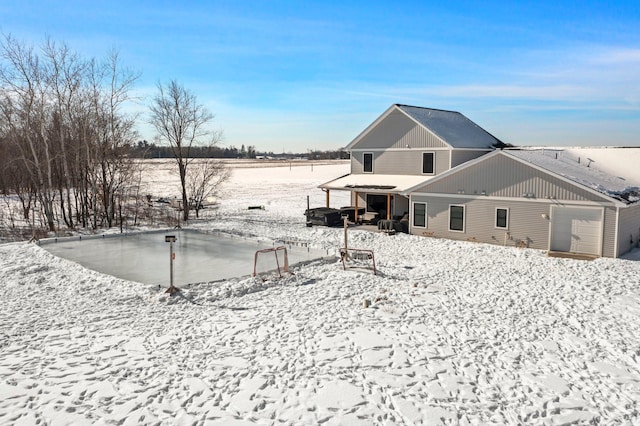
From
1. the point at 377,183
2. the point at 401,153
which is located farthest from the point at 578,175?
the point at 377,183

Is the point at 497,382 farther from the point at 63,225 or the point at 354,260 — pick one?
the point at 63,225

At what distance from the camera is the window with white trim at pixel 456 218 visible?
69.8 ft

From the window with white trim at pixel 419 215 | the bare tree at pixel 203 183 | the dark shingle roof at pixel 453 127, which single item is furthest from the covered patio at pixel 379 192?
the bare tree at pixel 203 183

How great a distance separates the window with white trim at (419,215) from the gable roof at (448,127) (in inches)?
173

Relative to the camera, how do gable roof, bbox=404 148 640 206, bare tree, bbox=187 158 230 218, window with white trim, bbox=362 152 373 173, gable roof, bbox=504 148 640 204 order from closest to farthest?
gable roof, bbox=404 148 640 206 < gable roof, bbox=504 148 640 204 < window with white trim, bbox=362 152 373 173 < bare tree, bbox=187 158 230 218

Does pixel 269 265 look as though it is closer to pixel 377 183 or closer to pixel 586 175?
pixel 377 183

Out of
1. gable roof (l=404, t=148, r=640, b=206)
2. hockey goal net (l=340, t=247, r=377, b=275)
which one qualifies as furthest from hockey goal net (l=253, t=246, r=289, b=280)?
gable roof (l=404, t=148, r=640, b=206)

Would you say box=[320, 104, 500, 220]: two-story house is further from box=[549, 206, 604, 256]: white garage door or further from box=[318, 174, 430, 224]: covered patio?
box=[549, 206, 604, 256]: white garage door

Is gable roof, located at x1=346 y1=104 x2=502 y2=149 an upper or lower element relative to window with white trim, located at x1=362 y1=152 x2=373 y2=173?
upper

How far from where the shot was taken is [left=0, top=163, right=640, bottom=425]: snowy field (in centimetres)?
734

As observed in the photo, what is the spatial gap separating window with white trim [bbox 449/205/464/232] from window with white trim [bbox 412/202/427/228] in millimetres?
1301

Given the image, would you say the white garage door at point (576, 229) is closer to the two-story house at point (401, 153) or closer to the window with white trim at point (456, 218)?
the window with white trim at point (456, 218)

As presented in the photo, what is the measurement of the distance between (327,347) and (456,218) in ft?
44.2

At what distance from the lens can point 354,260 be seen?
1673 cm
